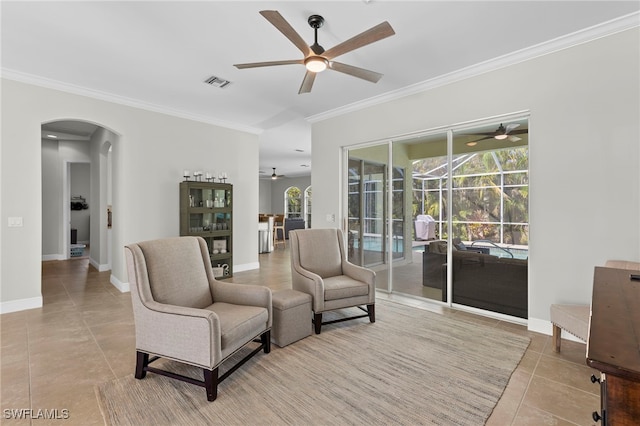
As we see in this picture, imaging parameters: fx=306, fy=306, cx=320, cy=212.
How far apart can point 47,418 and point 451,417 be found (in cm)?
241

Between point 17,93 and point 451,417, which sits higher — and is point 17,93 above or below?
above

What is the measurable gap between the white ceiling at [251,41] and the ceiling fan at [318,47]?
0.33 meters

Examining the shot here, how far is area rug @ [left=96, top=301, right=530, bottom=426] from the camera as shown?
1836 mm

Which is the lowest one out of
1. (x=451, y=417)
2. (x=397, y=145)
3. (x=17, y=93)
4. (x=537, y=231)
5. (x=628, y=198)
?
(x=451, y=417)

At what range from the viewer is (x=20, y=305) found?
3.73m

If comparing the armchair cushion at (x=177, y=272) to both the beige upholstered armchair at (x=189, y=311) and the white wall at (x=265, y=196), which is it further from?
the white wall at (x=265, y=196)

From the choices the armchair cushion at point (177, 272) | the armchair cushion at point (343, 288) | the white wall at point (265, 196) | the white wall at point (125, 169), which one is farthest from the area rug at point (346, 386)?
the white wall at point (265, 196)

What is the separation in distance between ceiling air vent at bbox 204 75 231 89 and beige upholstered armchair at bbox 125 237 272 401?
2.24 m

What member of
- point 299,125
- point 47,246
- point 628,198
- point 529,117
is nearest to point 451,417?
point 628,198

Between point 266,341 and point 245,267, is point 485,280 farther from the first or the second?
point 245,267

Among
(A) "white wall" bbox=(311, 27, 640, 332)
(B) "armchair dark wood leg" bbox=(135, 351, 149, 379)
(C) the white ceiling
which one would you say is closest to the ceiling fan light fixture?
(C) the white ceiling

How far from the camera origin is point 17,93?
3.72m

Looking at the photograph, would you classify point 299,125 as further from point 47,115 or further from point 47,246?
point 47,246

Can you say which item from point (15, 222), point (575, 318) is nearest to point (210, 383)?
point (575, 318)
